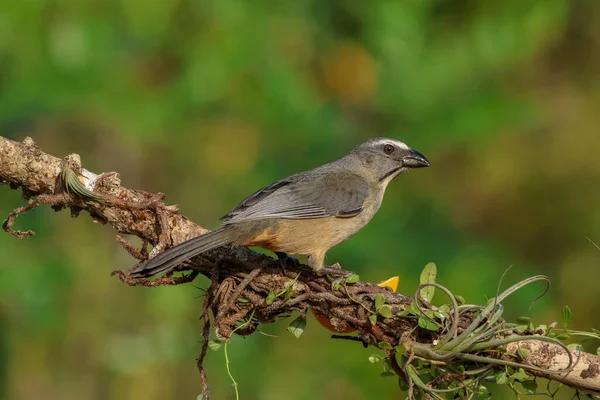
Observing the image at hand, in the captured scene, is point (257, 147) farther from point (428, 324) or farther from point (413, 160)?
point (428, 324)

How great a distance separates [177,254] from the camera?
3.53 meters

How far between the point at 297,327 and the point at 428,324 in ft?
1.69

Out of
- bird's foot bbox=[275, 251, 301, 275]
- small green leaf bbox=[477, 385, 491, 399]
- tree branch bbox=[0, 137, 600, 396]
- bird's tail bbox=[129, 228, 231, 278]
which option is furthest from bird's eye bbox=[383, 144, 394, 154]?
small green leaf bbox=[477, 385, 491, 399]

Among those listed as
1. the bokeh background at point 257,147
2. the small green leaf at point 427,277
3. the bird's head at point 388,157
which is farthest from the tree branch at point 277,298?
the bokeh background at point 257,147

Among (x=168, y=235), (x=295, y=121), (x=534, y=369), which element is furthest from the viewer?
(x=295, y=121)

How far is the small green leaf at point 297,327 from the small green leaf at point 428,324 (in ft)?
1.54

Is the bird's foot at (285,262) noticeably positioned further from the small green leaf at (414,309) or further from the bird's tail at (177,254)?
the small green leaf at (414,309)

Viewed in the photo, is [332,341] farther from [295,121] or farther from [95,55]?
[95,55]

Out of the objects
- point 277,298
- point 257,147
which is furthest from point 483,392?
point 257,147

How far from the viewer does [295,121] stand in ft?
22.1

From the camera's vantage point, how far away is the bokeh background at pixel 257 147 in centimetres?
652

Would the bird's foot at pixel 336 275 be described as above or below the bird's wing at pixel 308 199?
below

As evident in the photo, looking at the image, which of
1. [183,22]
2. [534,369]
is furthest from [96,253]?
[534,369]

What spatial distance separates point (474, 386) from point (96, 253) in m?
4.50
